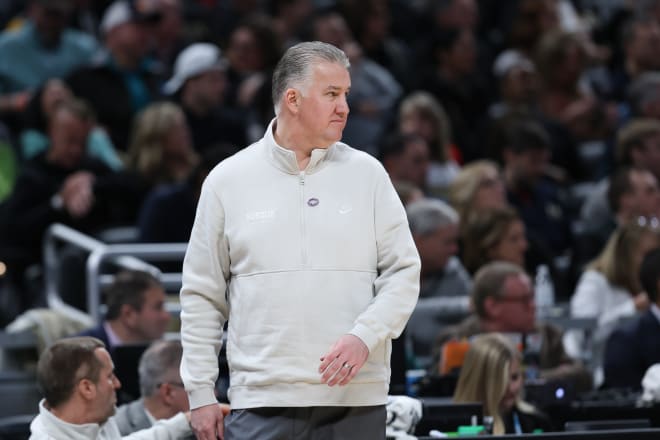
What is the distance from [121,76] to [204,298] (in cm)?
693

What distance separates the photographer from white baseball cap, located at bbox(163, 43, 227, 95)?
1117cm

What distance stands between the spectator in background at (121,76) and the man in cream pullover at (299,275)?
21.8 feet

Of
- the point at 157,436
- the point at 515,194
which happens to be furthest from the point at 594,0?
the point at 157,436

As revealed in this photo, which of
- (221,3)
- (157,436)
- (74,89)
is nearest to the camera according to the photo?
(157,436)

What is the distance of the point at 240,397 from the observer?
464 centimetres

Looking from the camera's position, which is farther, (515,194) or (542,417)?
(515,194)

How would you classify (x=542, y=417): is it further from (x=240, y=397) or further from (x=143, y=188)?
(x=143, y=188)

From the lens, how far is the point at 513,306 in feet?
26.0

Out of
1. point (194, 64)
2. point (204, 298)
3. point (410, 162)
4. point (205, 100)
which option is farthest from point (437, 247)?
point (204, 298)

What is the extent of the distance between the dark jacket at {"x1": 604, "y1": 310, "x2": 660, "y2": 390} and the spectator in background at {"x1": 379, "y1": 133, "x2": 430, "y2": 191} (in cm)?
307

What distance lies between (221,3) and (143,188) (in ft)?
12.1

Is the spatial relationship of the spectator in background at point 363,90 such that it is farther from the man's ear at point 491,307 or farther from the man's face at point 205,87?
the man's ear at point 491,307

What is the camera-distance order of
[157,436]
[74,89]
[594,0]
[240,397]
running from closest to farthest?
[240,397]
[157,436]
[74,89]
[594,0]

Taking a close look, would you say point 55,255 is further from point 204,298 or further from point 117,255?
point 204,298
